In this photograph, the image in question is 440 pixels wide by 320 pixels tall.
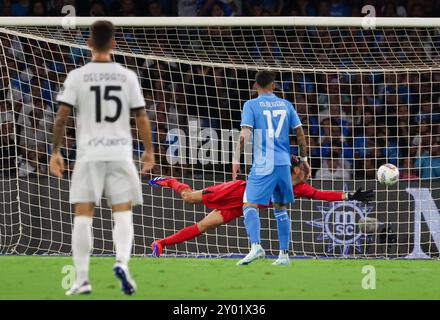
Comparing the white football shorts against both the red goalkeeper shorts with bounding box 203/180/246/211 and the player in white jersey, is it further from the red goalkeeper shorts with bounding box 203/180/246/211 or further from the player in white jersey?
the red goalkeeper shorts with bounding box 203/180/246/211

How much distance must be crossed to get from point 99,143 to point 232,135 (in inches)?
261

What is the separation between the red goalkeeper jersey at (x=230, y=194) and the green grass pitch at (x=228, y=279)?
23.6 inches

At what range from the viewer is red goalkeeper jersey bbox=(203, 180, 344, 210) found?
38.1ft

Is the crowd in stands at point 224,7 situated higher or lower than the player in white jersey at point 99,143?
higher

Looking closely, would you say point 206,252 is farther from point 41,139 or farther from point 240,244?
point 41,139

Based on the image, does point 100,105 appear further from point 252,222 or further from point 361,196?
point 361,196

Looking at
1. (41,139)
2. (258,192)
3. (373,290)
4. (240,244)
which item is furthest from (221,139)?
(373,290)

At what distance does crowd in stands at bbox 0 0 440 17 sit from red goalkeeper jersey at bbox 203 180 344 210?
5.70m

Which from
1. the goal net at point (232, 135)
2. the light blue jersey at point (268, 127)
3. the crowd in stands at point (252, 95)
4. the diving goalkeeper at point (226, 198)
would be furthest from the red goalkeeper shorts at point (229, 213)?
the crowd in stands at point (252, 95)

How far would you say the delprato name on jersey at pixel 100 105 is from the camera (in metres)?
7.40

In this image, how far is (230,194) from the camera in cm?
1160

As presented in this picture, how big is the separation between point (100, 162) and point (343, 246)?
21.1 feet

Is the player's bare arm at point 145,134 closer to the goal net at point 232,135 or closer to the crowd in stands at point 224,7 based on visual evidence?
the goal net at point 232,135

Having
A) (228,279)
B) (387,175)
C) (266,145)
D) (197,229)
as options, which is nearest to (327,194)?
(387,175)
